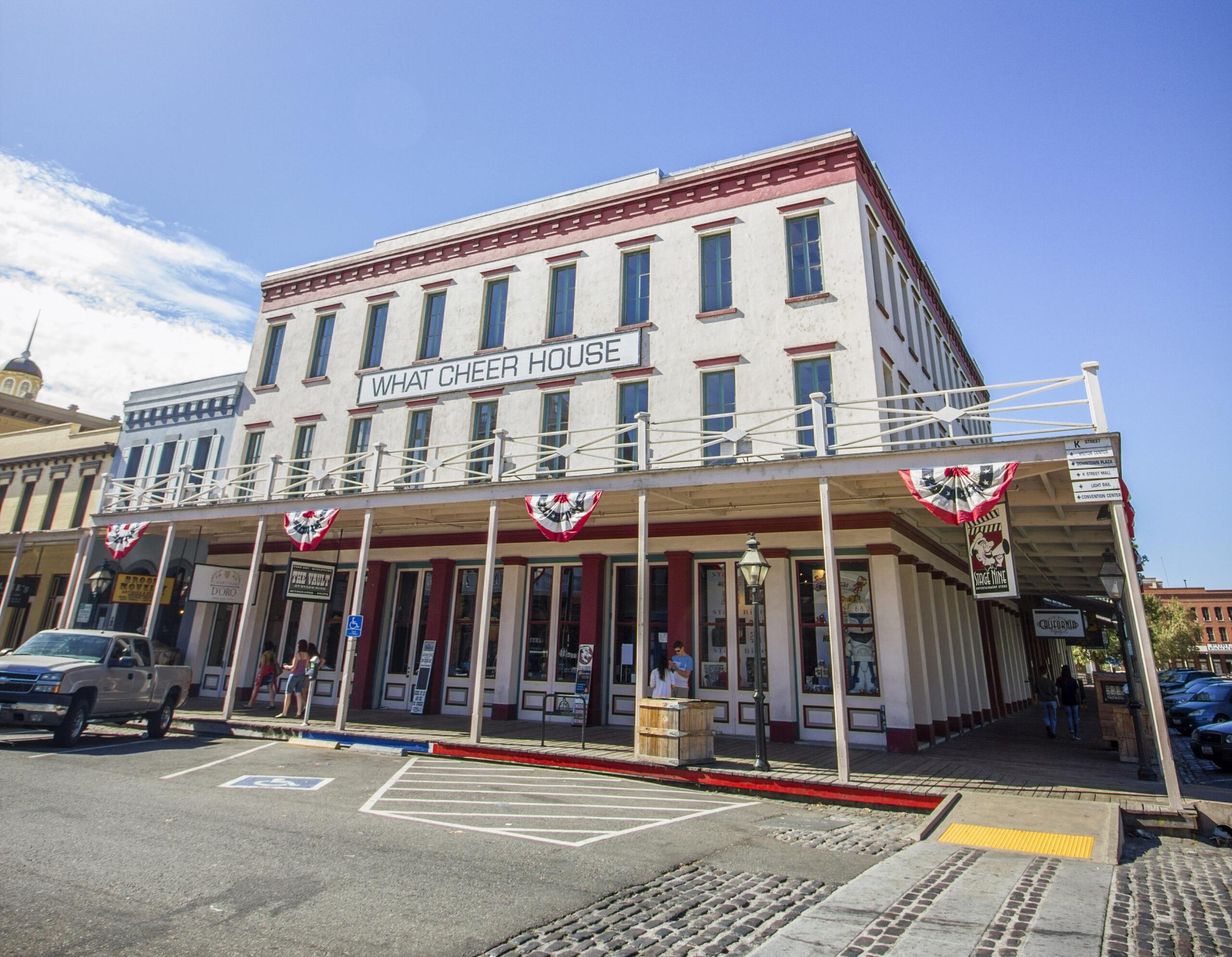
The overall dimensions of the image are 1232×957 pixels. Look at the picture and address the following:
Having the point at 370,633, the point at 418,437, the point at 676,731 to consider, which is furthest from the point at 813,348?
the point at 370,633

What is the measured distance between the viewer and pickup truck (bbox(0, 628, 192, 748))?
38.9ft

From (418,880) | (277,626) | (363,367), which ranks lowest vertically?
(418,880)

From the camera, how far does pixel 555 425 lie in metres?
18.2

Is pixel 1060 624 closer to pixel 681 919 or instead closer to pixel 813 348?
pixel 813 348

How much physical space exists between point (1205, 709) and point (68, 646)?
27.5 meters

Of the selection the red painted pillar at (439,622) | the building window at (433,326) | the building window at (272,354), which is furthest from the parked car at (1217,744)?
the building window at (272,354)

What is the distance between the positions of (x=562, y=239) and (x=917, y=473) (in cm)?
1274

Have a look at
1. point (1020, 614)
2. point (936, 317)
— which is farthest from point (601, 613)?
point (1020, 614)

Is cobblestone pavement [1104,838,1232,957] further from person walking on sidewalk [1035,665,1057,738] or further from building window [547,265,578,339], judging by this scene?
building window [547,265,578,339]

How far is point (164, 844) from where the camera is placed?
21.6 feet

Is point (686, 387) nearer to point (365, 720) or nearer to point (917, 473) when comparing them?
point (917, 473)

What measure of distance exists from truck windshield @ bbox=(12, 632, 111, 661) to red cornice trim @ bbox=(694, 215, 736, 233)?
618 inches

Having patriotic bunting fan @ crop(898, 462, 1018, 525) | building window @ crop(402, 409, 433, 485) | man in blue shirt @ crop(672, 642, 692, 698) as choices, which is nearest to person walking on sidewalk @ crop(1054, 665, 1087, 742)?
patriotic bunting fan @ crop(898, 462, 1018, 525)

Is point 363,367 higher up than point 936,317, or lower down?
lower down
